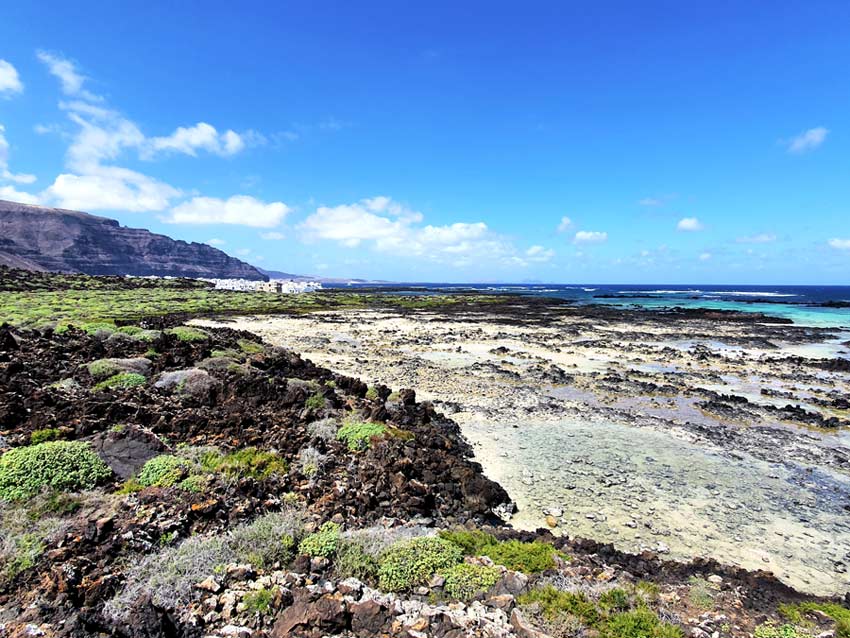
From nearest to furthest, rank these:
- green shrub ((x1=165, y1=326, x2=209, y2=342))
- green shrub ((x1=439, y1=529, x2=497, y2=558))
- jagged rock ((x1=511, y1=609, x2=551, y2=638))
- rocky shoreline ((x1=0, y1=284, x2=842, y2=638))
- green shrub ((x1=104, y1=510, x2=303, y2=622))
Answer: jagged rock ((x1=511, y1=609, x2=551, y2=638)) → rocky shoreline ((x1=0, y1=284, x2=842, y2=638)) → green shrub ((x1=104, y1=510, x2=303, y2=622)) → green shrub ((x1=439, y1=529, x2=497, y2=558)) → green shrub ((x1=165, y1=326, x2=209, y2=342))

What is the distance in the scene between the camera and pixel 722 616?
5.48 meters

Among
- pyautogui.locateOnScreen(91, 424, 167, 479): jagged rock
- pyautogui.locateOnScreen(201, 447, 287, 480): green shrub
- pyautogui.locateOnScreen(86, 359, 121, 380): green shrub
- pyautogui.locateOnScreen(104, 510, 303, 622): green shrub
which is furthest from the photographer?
Result: pyautogui.locateOnScreen(86, 359, 121, 380): green shrub

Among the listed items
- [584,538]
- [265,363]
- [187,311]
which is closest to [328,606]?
[584,538]

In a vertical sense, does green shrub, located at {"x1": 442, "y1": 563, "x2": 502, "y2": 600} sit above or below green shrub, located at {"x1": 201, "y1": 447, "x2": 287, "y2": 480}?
below

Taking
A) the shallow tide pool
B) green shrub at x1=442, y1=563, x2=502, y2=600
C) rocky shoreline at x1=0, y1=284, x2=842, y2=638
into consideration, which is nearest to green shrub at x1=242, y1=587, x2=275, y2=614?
rocky shoreline at x1=0, y1=284, x2=842, y2=638

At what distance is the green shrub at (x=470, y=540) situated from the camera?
21.8 ft

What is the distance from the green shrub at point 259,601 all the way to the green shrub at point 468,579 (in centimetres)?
224

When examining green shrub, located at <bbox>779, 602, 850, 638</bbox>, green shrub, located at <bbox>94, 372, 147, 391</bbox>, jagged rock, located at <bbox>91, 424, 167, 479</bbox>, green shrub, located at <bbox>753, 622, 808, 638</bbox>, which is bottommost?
green shrub, located at <bbox>779, 602, 850, 638</bbox>

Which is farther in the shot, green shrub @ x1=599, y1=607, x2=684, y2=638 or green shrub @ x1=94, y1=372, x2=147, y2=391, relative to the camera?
green shrub @ x1=94, y1=372, x2=147, y2=391

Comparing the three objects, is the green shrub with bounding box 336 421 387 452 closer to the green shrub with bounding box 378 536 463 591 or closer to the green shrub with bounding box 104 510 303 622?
the green shrub with bounding box 104 510 303 622

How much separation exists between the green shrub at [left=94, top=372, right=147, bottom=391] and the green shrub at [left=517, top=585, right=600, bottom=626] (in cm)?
1230

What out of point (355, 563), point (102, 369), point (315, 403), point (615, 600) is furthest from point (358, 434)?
point (102, 369)

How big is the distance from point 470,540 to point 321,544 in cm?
237

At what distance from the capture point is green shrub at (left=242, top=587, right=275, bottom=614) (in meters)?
5.07
